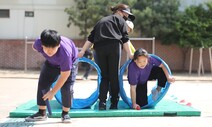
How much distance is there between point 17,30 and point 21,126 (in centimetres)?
1839

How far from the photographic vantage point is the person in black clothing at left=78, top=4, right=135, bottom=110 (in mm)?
6965

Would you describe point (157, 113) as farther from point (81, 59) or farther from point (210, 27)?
point (210, 27)

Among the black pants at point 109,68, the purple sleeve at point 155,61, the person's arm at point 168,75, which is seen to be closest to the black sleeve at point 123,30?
the black pants at point 109,68

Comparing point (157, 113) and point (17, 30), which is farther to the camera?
point (17, 30)

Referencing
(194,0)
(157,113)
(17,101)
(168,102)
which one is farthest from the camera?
(194,0)

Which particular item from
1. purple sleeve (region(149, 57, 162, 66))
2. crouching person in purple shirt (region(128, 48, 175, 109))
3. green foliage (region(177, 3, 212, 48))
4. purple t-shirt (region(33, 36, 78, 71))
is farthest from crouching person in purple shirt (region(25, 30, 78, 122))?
green foliage (region(177, 3, 212, 48))

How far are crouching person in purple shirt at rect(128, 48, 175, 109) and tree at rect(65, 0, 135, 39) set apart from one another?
1341 cm

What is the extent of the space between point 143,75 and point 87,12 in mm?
13900

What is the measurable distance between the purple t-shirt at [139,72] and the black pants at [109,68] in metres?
0.28

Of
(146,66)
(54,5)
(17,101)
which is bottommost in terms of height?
(17,101)

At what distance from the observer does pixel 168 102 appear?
8.12 metres

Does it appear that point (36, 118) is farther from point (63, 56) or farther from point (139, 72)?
point (139, 72)

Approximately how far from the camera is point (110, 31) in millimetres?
6973

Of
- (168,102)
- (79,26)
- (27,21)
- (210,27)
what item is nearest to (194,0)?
(210,27)
